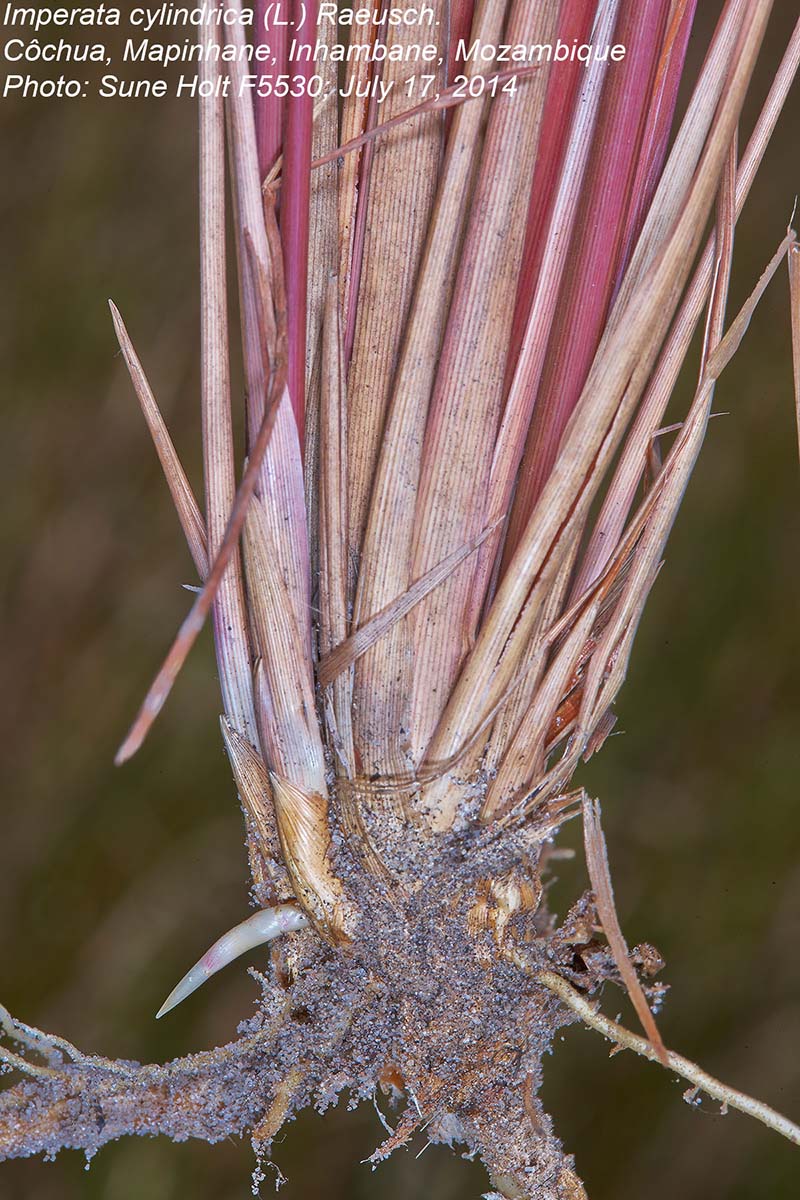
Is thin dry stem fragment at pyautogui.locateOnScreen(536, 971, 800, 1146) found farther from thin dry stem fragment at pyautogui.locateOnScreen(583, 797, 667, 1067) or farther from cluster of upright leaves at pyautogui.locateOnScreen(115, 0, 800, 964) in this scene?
cluster of upright leaves at pyautogui.locateOnScreen(115, 0, 800, 964)

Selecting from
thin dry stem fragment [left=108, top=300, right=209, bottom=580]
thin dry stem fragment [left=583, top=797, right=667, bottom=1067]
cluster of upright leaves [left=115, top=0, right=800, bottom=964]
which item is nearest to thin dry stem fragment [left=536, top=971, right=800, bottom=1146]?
thin dry stem fragment [left=583, top=797, right=667, bottom=1067]

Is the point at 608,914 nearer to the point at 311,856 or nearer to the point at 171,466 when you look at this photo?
the point at 311,856

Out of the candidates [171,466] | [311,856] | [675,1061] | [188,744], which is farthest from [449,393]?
[188,744]

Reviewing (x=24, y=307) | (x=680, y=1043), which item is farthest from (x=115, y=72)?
(x=680, y=1043)

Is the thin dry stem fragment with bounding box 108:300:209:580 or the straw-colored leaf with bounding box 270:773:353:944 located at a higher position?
the thin dry stem fragment with bounding box 108:300:209:580

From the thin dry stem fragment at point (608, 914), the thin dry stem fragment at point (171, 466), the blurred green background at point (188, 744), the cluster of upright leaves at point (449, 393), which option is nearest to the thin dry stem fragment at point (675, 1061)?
the thin dry stem fragment at point (608, 914)

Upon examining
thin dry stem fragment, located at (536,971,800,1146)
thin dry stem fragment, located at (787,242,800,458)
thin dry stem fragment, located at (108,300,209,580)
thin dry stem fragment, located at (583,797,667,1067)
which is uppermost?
thin dry stem fragment, located at (787,242,800,458)

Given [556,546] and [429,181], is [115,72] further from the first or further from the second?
[556,546]

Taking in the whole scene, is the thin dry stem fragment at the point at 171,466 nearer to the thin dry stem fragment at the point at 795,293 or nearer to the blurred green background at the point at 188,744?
the thin dry stem fragment at the point at 795,293

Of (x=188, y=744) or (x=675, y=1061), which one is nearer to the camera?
(x=675, y=1061)
